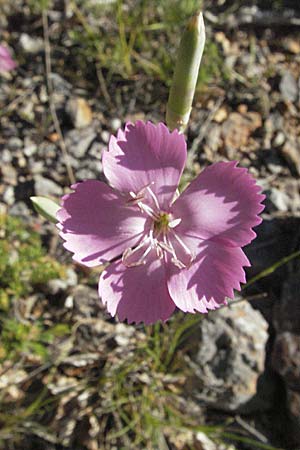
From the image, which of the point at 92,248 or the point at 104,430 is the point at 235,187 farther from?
the point at 104,430

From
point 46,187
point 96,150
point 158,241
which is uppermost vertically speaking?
point 158,241

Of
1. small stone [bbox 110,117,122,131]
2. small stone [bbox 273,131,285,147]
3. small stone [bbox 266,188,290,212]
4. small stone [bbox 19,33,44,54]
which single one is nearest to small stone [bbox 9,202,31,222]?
small stone [bbox 110,117,122,131]

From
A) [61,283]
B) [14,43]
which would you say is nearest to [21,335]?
[61,283]

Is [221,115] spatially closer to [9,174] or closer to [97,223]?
[9,174]

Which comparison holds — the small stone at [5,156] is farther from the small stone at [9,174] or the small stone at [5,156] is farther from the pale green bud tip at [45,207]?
the pale green bud tip at [45,207]

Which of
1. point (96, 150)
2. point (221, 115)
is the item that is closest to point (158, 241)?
point (96, 150)
